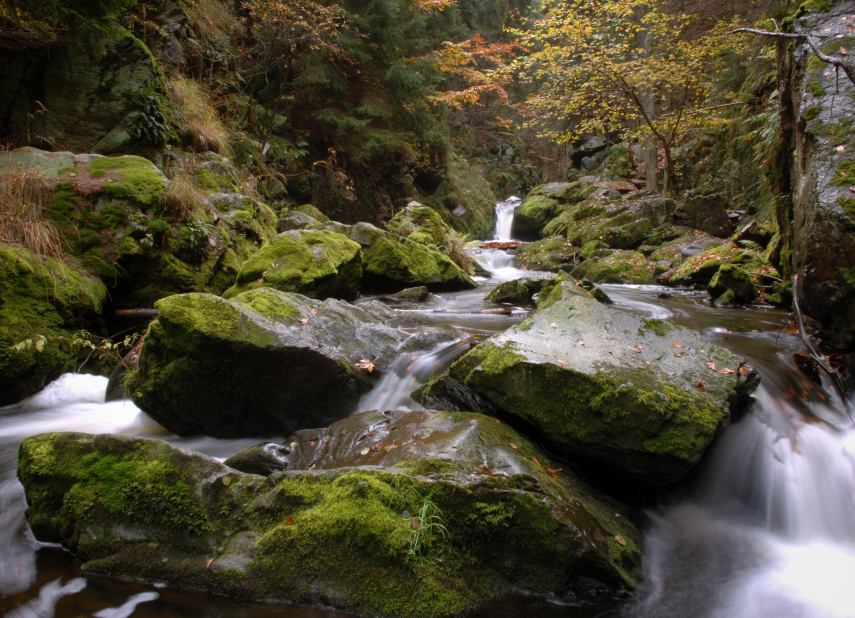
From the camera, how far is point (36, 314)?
465 cm

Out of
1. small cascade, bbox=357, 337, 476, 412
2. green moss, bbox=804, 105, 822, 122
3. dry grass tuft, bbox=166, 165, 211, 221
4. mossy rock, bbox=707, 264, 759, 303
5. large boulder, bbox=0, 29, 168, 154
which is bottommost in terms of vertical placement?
small cascade, bbox=357, 337, 476, 412

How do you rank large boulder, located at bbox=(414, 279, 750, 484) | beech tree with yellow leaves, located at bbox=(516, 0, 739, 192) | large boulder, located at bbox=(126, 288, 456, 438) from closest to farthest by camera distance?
large boulder, located at bbox=(414, 279, 750, 484)
large boulder, located at bbox=(126, 288, 456, 438)
beech tree with yellow leaves, located at bbox=(516, 0, 739, 192)

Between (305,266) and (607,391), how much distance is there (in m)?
5.31

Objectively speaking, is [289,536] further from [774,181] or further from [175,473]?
[774,181]

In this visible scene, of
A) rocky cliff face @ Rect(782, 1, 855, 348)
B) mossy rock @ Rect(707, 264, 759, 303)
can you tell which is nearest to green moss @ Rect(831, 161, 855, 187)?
rocky cliff face @ Rect(782, 1, 855, 348)

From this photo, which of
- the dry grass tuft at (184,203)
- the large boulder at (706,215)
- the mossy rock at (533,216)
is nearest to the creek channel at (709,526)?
the dry grass tuft at (184,203)

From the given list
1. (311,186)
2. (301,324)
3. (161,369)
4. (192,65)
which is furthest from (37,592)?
(311,186)

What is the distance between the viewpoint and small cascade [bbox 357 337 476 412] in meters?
4.38

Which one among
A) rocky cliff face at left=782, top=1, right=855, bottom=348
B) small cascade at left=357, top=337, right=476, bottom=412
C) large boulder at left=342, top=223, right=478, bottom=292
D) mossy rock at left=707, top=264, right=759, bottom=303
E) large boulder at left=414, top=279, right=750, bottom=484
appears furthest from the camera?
large boulder at left=342, top=223, right=478, bottom=292

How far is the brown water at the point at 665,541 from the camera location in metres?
2.15

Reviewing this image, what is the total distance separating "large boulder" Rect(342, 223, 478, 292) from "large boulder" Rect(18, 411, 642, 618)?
7.16 m

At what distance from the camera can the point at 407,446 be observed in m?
3.13

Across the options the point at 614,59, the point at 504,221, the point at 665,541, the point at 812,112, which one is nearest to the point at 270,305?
the point at 665,541

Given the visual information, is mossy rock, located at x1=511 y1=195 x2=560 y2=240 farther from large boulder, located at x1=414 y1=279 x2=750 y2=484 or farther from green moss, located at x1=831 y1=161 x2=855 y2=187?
large boulder, located at x1=414 y1=279 x2=750 y2=484
